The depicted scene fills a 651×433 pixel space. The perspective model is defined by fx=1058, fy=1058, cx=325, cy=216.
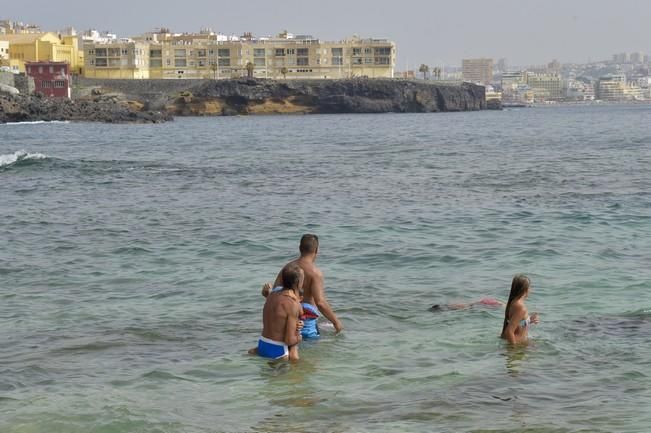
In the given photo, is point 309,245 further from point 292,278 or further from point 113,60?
point 113,60

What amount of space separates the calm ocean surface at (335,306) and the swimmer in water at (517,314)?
0.19 m

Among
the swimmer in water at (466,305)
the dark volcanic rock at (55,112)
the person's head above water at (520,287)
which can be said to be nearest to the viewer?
the person's head above water at (520,287)

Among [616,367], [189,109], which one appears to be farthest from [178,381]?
[189,109]

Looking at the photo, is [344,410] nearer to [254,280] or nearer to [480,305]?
[480,305]

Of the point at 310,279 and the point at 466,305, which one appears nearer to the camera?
the point at 310,279

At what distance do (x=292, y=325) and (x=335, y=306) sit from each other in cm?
302

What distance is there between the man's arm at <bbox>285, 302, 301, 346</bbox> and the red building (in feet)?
376

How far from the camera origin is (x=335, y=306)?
1246 centimetres

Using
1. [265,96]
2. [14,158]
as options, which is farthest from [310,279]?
[265,96]

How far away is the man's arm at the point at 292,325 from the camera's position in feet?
30.8

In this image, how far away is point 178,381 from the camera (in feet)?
30.6

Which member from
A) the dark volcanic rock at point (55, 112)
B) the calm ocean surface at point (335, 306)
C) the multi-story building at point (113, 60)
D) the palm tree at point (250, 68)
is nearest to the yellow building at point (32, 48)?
the multi-story building at point (113, 60)

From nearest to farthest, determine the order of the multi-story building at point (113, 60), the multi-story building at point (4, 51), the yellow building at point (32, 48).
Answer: the multi-story building at point (4, 51)
the yellow building at point (32, 48)
the multi-story building at point (113, 60)

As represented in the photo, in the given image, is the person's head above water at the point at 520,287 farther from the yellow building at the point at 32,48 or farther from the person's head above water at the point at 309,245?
the yellow building at the point at 32,48
